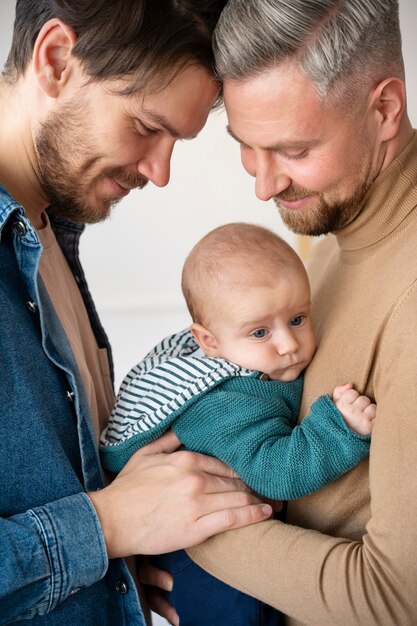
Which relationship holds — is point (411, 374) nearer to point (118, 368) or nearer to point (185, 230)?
point (118, 368)

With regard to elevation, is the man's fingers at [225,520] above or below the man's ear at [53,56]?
below

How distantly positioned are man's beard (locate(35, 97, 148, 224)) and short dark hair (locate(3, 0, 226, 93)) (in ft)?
0.37

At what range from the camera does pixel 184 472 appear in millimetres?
1592

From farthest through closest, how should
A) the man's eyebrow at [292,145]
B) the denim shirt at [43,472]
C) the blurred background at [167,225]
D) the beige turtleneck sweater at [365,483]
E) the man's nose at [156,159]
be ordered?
the blurred background at [167,225] < the man's nose at [156,159] < the man's eyebrow at [292,145] < the denim shirt at [43,472] < the beige turtleneck sweater at [365,483]

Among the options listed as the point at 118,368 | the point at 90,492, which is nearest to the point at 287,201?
the point at 90,492

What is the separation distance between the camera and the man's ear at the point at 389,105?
5.20ft

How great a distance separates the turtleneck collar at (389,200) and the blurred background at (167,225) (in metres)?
4.46

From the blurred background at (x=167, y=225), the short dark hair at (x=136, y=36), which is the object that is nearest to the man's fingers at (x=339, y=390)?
the short dark hair at (x=136, y=36)

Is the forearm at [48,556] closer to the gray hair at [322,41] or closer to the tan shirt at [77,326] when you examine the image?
the tan shirt at [77,326]

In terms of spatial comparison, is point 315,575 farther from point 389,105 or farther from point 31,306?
point 389,105

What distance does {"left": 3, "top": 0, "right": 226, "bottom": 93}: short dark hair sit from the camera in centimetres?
169

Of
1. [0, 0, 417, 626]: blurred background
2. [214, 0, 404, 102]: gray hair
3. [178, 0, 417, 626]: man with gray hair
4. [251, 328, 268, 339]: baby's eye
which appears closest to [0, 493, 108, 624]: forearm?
[178, 0, 417, 626]: man with gray hair

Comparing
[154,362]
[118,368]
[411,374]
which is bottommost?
[118,368]

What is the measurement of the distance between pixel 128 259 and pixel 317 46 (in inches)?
195
